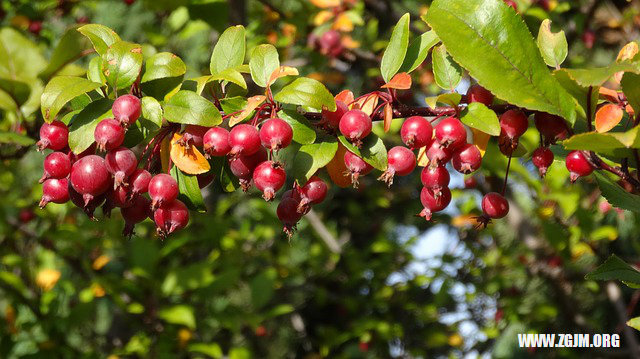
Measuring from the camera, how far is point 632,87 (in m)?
0.75

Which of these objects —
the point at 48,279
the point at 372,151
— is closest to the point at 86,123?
the point at 372,151

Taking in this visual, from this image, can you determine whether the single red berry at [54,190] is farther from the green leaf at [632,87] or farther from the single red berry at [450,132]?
the green leaf at [632,87]

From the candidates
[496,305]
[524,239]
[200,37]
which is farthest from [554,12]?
[200,37]

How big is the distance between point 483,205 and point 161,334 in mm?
1651

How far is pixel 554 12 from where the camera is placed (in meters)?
2.30

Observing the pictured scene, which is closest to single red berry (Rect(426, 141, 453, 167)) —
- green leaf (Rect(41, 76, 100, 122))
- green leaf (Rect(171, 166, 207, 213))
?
green leaf (Rect(171, 166, 207, 213))

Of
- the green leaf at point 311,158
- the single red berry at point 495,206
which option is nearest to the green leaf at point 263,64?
the green leaf at point 311,158

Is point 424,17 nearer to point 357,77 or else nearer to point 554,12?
point 554,12

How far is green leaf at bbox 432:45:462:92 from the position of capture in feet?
2.90

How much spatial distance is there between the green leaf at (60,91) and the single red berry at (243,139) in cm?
20

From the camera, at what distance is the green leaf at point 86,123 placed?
0.82 metres

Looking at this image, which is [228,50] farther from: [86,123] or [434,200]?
[434,200]

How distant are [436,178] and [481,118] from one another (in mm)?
100

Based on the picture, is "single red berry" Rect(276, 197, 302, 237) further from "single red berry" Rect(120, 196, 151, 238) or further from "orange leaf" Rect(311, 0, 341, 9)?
"orange leaf" Rect(311, 0, 341, 9)
